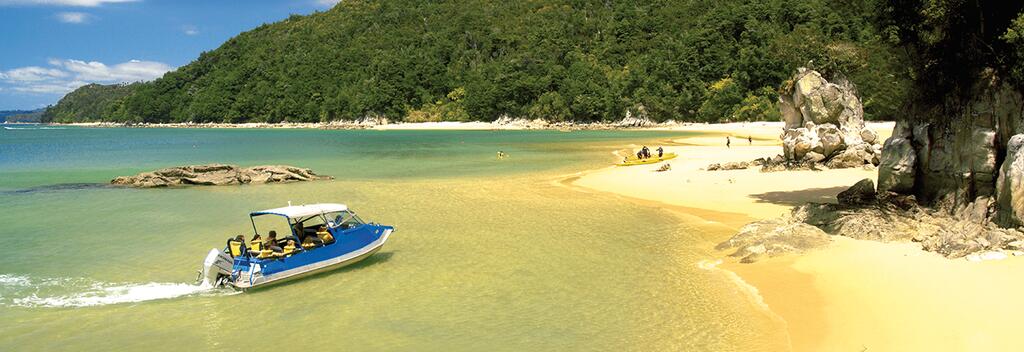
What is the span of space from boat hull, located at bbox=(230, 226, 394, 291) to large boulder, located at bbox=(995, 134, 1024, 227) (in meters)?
13.9

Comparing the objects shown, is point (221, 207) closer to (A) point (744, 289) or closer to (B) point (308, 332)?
(B) point (308, 332)

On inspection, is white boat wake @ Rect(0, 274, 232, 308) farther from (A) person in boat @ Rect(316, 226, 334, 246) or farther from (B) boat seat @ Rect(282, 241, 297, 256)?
(A) person in boat @ Rect(316, 226, 334, 246)

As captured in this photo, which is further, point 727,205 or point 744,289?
point 727,205

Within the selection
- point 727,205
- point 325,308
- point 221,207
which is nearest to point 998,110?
point 727,205

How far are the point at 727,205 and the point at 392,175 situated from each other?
22.5 meters

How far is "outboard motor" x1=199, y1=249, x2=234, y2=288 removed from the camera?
13.4 m

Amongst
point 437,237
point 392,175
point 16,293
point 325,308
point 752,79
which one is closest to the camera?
point 325,308

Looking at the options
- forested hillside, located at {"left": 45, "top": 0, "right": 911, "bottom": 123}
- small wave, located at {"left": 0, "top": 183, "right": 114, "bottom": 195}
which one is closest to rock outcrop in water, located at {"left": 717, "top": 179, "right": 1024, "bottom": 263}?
small wave, located at {"left": 0, "top": 183, "right": 114, "bottom": 195}

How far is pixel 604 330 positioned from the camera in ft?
34.9

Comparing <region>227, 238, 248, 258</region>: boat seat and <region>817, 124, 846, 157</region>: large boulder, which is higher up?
<region>817, 124, 846, 157</region>: large boulder

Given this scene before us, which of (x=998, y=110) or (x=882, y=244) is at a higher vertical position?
(x=998, y=110)

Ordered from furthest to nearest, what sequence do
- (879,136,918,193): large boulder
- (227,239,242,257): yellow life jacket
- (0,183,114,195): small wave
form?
1. (0,183,114,195): small wave
2. (879,136,918,193): large boulder
3. (227,239,242,257): yellow life jacket

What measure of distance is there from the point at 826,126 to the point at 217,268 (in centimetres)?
2818

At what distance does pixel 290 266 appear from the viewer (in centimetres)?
1392
